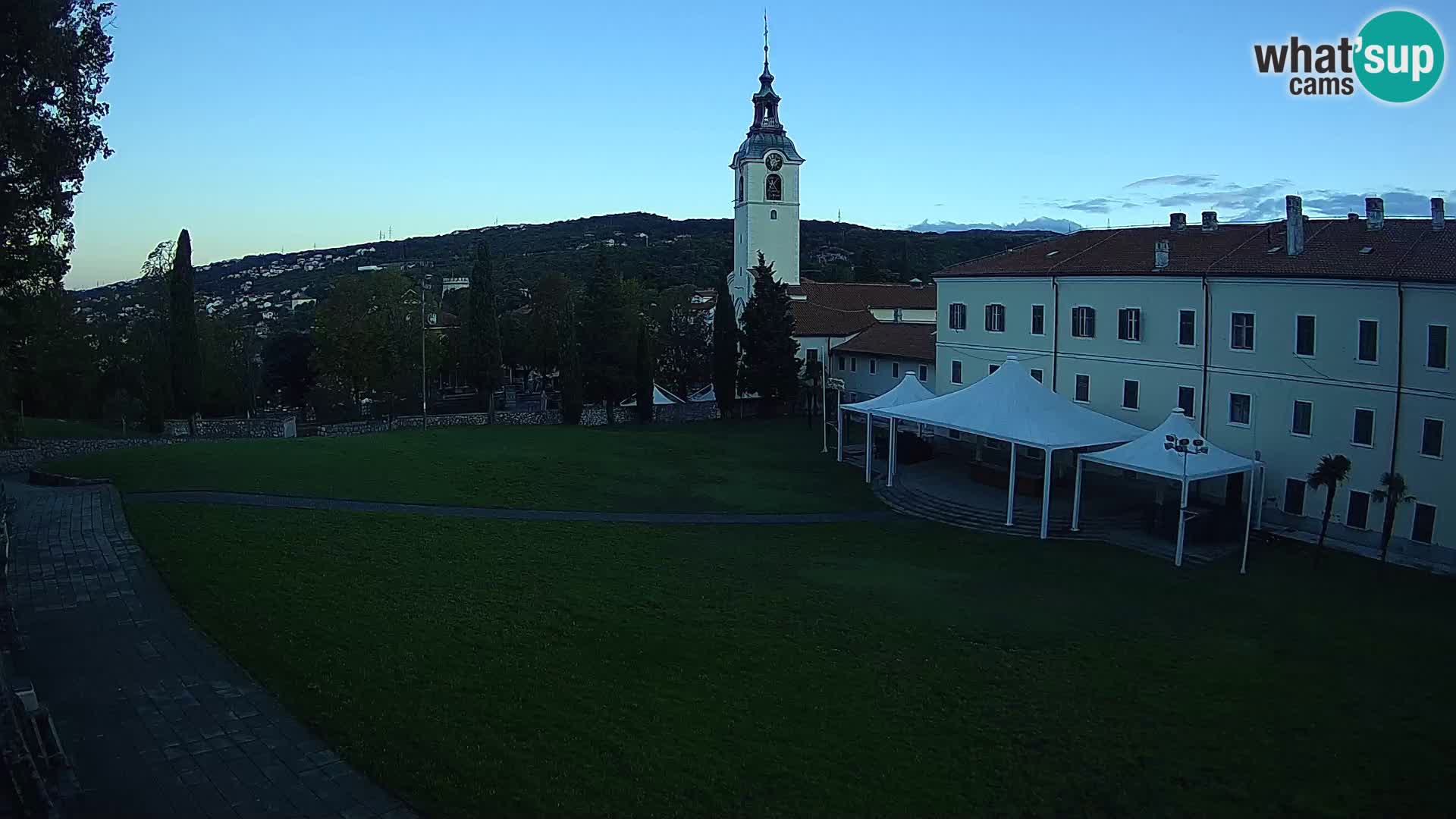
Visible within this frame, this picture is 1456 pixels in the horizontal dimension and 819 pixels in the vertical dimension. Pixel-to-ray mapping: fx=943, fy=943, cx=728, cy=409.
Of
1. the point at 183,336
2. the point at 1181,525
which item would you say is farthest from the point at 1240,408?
the point at 183,336

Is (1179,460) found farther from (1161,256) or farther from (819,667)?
(819,667)

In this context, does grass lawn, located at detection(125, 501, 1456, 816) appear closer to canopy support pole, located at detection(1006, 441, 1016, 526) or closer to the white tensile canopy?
canopy support pole, located at detection(1006, 441, 1016, 526)

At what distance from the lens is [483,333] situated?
40500mm

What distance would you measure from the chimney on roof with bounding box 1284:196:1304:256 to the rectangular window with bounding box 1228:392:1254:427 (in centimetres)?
375

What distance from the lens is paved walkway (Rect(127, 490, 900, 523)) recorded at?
22.9 m

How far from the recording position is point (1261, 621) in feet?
55.4

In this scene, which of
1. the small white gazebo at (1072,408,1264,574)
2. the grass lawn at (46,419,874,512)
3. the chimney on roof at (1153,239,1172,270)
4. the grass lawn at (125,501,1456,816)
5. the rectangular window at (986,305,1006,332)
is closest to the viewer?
the grass lawn at (125,501,1456,816)

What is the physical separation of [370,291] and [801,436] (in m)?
22.6

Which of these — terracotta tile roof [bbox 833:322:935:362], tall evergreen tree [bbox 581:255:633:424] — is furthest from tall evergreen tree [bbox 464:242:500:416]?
terracotta tile roof [bbox 833:322:935:362]

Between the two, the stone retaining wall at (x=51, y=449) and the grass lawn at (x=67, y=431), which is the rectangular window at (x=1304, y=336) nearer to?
the stone retaining wall at (x=51, y=449)

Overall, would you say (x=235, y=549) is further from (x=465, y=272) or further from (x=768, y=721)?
(x=465, y=272)

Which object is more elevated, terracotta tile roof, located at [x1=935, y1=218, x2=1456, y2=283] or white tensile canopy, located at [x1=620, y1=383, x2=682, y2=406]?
terracotta tile roof, located at [x1=935, y1=218, x2=1456, y2=283]

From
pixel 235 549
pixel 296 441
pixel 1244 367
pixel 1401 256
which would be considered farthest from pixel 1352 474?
pixel 296 441

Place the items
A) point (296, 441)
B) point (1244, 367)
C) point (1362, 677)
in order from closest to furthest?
1. point (1362, 677)
2. point (1244, 367)
3. point (296, 441)
